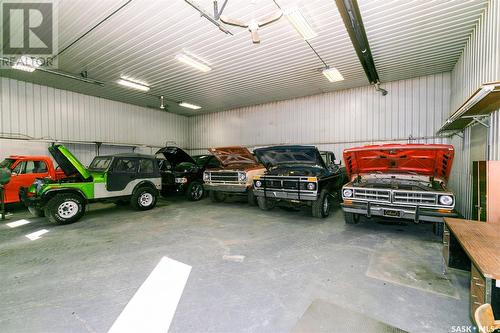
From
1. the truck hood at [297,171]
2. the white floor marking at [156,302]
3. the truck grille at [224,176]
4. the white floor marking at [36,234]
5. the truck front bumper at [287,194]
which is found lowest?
the white floor marking at [156,302]

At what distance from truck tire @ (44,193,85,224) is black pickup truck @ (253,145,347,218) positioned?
14.7 ft

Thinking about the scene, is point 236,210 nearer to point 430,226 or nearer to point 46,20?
point 430,226

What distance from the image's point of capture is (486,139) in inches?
158

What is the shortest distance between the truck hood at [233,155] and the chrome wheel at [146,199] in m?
2.39

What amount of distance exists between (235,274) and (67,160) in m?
5.24

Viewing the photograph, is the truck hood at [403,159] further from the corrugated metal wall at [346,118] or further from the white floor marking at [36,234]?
the white floor marking at [36,234]

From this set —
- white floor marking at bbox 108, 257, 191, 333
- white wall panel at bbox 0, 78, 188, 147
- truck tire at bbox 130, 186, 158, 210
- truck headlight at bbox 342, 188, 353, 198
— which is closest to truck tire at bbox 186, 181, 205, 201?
truck tire at bbox 130, 186, 158, 210

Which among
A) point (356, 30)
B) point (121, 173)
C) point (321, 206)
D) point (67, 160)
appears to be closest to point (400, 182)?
point (321, 206)

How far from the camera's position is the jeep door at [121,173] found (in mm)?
5812

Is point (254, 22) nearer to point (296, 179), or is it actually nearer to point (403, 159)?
point (296, 179)

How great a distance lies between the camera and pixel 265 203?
20.0 ft

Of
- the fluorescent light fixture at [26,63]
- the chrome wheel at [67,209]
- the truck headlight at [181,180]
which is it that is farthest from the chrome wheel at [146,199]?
the fluorescent light fixture at [26,63]

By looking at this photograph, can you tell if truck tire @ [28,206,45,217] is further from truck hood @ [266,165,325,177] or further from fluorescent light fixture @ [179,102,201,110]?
fluorescent light fixture @ [179,102,201,110]

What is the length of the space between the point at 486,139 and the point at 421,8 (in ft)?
9.36
